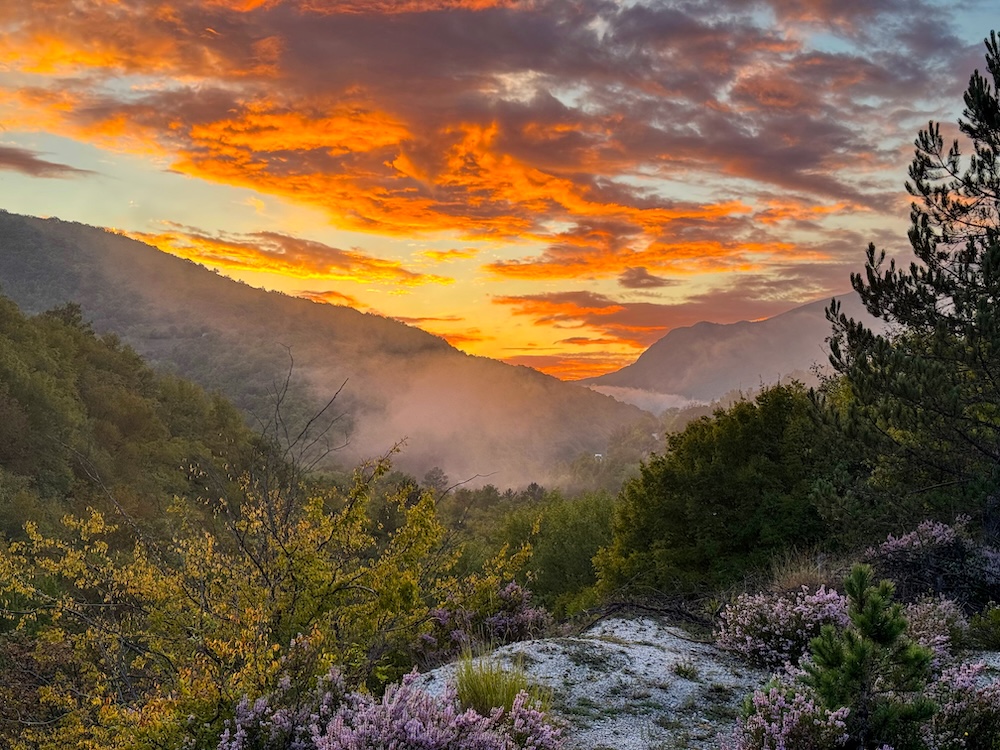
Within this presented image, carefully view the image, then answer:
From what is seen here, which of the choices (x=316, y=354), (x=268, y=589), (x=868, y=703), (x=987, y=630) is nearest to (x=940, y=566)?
(x=987, y=630)

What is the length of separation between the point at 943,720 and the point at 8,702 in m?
13.1

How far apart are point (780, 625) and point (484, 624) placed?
12.4 feet

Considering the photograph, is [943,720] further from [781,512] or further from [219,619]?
[781,512]

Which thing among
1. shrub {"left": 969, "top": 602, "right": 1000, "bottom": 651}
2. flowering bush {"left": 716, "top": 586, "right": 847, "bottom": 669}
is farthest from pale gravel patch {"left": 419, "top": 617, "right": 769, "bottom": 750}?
shrub {"left": 969, "top": 602, "right": 1000, "bottom": 651}

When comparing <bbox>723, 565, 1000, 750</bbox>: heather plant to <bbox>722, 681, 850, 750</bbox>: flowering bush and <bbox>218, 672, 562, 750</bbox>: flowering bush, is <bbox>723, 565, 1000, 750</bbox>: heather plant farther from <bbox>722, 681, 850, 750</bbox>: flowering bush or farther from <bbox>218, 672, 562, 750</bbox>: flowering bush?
<bbox>218, 672, 562, 750</bbox>: flowering bush

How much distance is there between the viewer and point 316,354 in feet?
529

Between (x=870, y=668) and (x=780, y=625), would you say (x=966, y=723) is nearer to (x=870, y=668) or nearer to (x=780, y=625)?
(x=870, y=668)

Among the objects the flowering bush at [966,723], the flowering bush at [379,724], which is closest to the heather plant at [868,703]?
the flowering bush at [966,723]

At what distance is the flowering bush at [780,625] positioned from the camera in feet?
21.7

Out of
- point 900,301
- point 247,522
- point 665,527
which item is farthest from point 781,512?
point 247,522

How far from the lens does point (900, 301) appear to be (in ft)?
39.6

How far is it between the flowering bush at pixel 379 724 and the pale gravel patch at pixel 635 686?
32.5 inches

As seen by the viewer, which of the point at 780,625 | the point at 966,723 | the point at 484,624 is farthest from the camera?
the point at 484,624

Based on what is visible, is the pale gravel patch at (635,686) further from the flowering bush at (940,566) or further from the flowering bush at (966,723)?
the flowering bush at (940,566)
